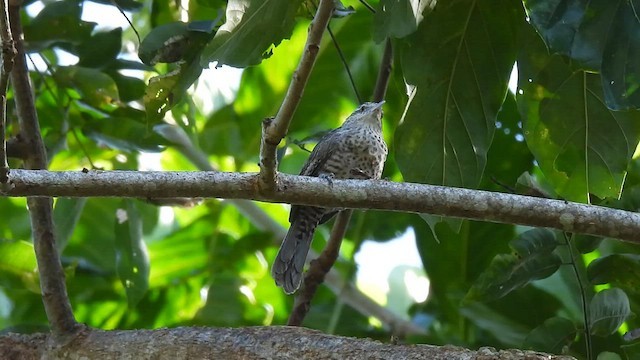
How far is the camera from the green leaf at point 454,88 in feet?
9.70

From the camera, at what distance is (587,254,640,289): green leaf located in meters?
3.16

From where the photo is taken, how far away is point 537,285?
423cm

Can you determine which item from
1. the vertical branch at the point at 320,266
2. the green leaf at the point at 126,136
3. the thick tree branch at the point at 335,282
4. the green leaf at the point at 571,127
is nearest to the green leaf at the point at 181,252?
the thick tree branch at the point at 335,282

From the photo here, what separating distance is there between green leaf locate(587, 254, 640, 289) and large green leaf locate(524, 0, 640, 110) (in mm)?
876

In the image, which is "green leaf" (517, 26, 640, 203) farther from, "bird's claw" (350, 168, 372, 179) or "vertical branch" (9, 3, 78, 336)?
"vertical branch" (9, 3, 78, 336)

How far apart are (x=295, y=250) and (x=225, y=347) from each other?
132 centimetres

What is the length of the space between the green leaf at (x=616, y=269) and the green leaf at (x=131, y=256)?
167 cm

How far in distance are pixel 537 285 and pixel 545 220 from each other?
6.68ft

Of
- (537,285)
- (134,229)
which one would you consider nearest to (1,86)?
(134,229)

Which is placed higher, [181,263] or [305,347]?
[181,263]

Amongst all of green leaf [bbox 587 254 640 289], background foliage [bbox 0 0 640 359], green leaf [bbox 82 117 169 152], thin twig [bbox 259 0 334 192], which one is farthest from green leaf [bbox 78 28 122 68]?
green leaf [bbox 587 254 640 289]

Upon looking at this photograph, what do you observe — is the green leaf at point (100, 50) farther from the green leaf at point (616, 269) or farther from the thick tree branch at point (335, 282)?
the green leaf at point (616, 269)

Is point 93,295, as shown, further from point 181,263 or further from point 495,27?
point 495,27

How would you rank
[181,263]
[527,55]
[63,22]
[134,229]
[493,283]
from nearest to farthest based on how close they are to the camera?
[527,55], [493,283], [63,22], [134,229], [181,263]
